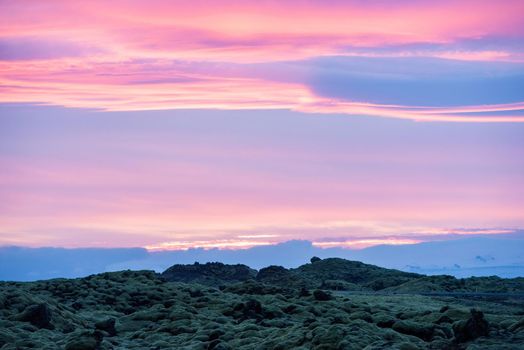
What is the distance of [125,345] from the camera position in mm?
43781

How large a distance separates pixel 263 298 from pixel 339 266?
159ft

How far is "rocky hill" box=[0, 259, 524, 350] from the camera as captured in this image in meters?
38.4

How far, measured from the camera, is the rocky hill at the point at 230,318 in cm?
3844

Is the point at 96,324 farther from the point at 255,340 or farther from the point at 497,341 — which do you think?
the point at 497,341

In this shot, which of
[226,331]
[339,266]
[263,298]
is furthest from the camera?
[339,266]

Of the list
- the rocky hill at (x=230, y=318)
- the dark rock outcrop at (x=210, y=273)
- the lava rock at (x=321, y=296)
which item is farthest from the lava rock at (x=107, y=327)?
the dark rock outcrop at (x=210, y=273)

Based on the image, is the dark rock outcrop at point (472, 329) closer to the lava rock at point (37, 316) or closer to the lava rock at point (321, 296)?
the lava rock at point (321, 296)

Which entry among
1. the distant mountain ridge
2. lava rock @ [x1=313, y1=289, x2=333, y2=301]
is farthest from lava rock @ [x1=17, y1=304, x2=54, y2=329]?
the distant mountain ridge

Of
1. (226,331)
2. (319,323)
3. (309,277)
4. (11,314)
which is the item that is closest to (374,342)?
(319,323)

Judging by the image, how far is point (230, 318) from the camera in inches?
1991

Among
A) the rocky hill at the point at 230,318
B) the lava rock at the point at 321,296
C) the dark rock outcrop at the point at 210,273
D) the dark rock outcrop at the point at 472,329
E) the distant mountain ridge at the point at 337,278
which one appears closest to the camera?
the dark rock outcrop at the point at 472,329

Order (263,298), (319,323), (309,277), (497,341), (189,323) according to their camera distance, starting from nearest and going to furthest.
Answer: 1. (497,341)
2. (319,323)
3. (189,323)
4. (263,298)
5. (309,277)

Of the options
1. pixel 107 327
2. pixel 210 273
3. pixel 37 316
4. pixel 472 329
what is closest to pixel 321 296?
pixel 107 327

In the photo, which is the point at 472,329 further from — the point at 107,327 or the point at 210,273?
the point at 210,273
